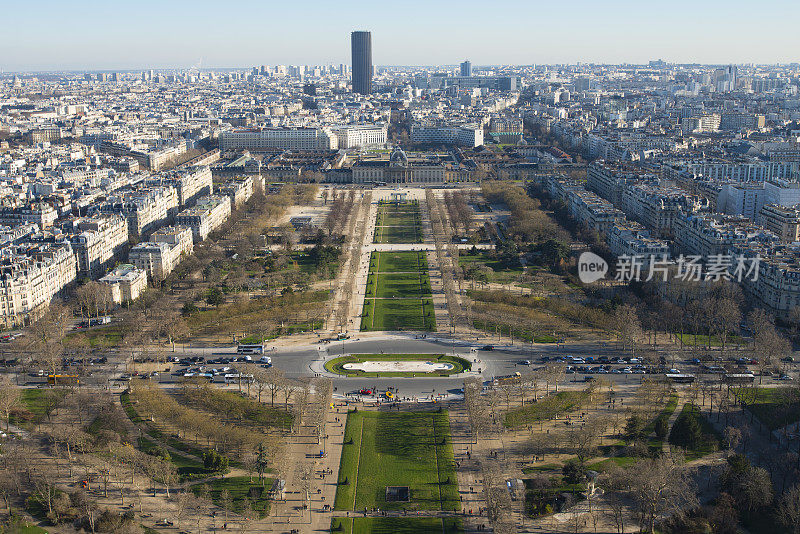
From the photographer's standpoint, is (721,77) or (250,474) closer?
(250,474)

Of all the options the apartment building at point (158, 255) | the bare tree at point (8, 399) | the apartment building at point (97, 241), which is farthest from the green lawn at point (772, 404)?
the apartment building at point (97, 241)

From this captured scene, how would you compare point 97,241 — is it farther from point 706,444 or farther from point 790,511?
point 790,511

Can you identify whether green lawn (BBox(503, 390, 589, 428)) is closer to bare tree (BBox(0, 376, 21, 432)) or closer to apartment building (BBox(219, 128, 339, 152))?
bare tree (BBox(0, 376, 21, 432))

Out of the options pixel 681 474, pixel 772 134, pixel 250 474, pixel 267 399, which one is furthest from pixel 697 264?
pixel 772 134

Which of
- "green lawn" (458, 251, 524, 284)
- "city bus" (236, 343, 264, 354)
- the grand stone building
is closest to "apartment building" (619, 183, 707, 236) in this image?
"green lawn" (458, 251, 524, 284)

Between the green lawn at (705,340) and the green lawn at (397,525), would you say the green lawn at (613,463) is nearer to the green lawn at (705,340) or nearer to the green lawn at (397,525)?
the green lawn at (397,525)

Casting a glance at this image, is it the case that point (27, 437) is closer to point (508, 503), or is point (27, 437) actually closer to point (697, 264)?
point (508, 503)
